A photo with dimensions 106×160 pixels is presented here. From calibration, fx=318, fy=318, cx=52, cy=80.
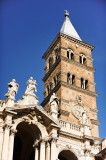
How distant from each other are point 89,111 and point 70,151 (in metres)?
16.0

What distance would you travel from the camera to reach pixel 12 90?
2864 centimetres

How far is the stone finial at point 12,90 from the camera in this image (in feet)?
92.8

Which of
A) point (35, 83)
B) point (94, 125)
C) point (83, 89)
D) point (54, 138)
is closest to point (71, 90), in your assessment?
point (83, 89)

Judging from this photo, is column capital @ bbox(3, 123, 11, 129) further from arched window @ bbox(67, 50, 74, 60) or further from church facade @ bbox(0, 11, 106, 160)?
arched window @ bbox(67, 50, 74, 60)

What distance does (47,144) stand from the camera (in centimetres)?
2805

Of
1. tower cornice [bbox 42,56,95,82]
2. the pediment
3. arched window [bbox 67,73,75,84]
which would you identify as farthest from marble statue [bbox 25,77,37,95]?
tower cornice [bbox 42,56,95,82]

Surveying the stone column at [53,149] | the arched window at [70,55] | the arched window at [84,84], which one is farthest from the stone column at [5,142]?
the arched window at [70,55]

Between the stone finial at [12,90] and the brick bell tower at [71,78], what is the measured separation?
13076 millimetres

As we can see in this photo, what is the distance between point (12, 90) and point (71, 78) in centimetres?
1923

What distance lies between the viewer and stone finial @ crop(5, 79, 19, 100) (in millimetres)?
28291

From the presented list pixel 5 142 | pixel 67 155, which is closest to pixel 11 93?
pixel 5 142

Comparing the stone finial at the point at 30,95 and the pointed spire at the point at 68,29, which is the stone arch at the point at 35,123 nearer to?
the stone finial at the point at 30,95

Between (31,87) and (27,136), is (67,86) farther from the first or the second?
(27,136)

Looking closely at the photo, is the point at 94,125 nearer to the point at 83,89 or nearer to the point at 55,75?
the point at 83,89
